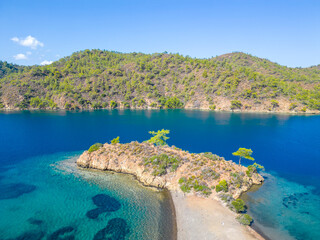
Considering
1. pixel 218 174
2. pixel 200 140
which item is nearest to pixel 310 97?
pixel 200 140

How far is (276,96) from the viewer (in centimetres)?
18050

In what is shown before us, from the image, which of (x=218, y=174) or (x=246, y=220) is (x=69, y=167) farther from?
(x=246, y=220)

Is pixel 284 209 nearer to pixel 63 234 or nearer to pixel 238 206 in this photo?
pixel 238 206

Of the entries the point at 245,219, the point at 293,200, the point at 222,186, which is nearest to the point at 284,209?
the point at 293,200

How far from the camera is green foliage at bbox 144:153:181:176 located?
157 feet

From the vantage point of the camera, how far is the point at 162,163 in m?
49.8

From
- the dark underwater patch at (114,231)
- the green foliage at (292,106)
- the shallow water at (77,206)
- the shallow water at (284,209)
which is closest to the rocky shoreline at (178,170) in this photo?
the shallow water at (77,206)

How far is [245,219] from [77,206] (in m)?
31.0

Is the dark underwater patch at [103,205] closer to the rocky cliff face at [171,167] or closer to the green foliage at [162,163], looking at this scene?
the rocky cliff face at [171,167]

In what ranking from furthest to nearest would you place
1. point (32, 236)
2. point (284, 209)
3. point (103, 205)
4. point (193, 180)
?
point (193, 180) < point (103, 205) < point (284, 209) < point (32, 236)

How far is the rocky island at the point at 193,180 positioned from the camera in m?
31.9

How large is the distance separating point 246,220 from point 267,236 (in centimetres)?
344

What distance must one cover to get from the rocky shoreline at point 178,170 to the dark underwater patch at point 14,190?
560 inches

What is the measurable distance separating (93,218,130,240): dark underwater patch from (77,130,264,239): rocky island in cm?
902
